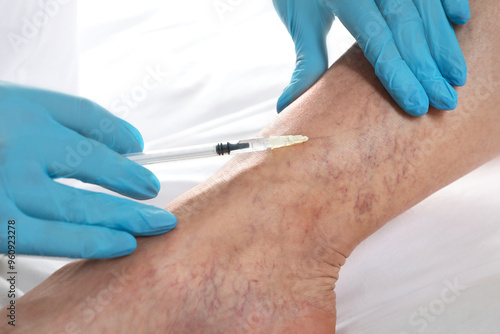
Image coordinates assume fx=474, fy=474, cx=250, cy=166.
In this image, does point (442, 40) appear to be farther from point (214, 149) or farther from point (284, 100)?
point (214, 149)

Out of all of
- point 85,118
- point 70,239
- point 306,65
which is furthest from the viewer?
point 306,65

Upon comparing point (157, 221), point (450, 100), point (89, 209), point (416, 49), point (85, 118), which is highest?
point (85, 118)

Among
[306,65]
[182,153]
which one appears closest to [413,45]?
[306,65]

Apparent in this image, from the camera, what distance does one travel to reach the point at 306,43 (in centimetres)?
153

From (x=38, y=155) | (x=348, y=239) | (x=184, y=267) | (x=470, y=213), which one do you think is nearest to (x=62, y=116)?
(x=38, y=155)

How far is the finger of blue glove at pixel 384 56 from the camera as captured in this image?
47.8 inches

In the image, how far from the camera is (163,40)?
7.83 feet

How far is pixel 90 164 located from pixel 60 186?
0.09 m

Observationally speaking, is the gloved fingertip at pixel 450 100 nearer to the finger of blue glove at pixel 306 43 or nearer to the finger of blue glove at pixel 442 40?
the finger of blue glove at pixel 442 40

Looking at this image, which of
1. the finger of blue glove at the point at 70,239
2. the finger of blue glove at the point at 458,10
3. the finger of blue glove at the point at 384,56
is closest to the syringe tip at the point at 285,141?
the finger of blue glove at the point at 384,56

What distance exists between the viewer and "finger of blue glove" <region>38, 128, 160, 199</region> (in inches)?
44.8

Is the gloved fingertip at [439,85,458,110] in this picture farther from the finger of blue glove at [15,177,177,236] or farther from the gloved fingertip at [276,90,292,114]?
the finger of blue glove at [15,177,177,236]

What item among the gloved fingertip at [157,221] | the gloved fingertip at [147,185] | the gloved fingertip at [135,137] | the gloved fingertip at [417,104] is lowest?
the gloved fingertip at [417,104]

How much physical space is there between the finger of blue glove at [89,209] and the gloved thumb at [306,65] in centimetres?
59
